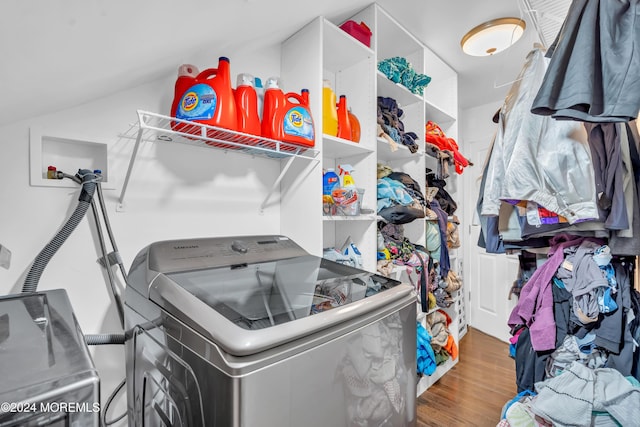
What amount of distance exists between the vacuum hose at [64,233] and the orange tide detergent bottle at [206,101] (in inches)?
15.3

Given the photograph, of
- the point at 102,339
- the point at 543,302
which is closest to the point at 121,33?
the point at 102,339

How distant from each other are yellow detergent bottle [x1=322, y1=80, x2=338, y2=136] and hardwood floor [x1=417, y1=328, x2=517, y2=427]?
200 centimetres

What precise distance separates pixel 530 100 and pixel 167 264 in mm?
1758

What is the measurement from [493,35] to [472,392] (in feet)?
8.73

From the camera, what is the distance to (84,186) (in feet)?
3.59

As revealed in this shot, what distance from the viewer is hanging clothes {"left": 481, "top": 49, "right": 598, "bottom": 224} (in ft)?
4.21

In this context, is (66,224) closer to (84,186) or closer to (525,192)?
(84,186)

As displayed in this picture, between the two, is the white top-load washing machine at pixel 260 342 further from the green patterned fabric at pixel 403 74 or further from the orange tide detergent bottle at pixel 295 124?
the green patterned fabric at pixel 403 74

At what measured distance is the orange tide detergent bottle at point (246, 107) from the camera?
1.35m

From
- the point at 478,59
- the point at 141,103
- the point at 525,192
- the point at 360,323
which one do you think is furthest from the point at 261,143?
the point at 478,59

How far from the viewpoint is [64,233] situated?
104cm

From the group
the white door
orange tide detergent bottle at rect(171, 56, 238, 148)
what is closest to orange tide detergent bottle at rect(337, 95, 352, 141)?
orange tide detergent bottle at rect(171, 56, 238, 148)

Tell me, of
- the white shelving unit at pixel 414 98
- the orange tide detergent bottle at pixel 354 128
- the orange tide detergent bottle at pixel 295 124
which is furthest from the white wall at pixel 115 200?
the white shelving unit at pixel 414 98

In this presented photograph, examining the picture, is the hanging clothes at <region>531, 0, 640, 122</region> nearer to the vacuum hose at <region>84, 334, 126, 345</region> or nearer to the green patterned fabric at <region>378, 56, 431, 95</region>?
the green patterned fabric at <region>378, 56, 431, 95</region>
